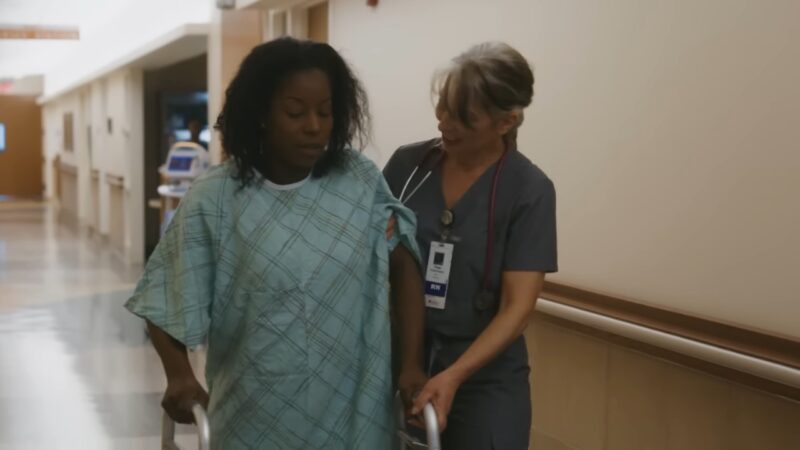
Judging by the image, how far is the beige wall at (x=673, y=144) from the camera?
3.12 metres

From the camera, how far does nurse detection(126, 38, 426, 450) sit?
1.96 metres

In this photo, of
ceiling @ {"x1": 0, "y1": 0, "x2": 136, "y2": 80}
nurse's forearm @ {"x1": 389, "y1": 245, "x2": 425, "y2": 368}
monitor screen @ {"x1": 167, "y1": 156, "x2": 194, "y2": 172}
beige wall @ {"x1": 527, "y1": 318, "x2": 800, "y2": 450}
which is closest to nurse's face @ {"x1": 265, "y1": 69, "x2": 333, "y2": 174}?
nurse's forearm @ {"x1": 389, "y1": 245, "x2": 425, "y2": 368}

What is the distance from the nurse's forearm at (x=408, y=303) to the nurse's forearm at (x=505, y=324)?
0.11m

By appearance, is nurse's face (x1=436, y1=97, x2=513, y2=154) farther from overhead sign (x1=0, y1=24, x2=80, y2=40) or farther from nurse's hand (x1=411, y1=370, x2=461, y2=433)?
overhead sign (x1=0, y1=24, x2=80, y2=40)

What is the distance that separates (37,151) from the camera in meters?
32.5

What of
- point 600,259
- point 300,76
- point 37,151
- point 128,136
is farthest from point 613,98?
point 37,151

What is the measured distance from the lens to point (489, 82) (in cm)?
216

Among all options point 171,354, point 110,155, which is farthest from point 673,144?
point 110,155

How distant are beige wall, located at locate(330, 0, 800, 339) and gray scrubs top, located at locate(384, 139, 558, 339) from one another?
0.36m

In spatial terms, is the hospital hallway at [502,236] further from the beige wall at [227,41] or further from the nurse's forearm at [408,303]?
the beige wall at [227,41]

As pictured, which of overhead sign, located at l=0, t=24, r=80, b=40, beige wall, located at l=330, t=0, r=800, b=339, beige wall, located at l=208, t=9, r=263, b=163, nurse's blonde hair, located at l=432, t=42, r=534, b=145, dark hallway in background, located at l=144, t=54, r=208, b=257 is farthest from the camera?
overhead sign, located at l=0, t=24, r=80, b=40

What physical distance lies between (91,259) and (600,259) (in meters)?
12.1

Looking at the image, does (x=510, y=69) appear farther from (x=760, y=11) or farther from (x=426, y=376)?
(x=760, y=11)

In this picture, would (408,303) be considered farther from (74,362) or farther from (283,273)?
(74,362)
